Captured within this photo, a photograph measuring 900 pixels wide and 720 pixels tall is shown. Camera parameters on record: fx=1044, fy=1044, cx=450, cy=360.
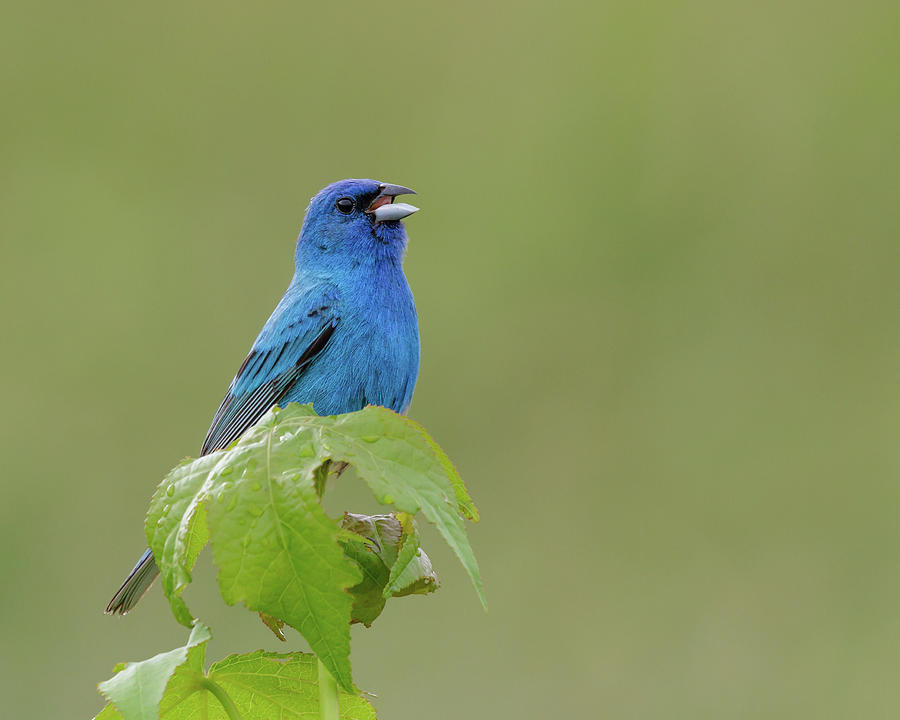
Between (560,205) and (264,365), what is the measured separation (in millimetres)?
3278

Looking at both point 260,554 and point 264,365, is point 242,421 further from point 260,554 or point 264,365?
point 260,554

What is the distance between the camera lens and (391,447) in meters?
0.98

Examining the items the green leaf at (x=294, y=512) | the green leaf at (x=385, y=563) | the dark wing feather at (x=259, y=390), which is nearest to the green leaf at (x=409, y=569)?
the green leaf at (x=385, y=563)

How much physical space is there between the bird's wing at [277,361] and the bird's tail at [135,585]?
40 cm

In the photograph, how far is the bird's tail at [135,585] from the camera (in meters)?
2.40

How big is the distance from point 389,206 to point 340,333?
1.68ft

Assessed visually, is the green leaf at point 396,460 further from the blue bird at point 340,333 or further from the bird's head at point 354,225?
the bird's head at point 354,225

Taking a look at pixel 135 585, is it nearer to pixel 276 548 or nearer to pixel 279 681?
pixel 279 681

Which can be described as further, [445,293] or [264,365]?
[445,293]

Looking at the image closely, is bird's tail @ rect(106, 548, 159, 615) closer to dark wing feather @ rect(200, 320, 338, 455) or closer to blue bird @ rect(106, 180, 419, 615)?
blue bird @ rect(106, 180, 419, 615)

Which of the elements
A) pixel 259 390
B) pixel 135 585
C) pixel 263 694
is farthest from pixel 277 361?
pixel 263 694

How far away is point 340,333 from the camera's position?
9.23 feet

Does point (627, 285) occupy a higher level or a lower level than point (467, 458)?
higher

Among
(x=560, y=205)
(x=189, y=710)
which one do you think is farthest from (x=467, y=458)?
(x=189, y=710)
